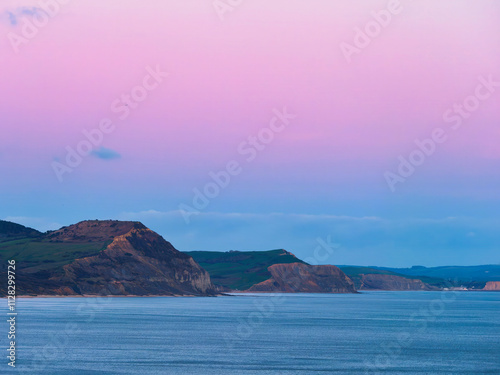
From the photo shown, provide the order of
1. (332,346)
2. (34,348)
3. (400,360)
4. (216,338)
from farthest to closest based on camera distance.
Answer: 1. (216,338)
2. (332,346)
3. (34,348)
4. (400,360)

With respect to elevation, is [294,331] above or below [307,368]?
above

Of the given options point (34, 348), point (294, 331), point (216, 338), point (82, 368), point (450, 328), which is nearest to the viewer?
point (82, 368)

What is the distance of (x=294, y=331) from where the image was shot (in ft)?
396

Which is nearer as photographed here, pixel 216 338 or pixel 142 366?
pixel 142 366

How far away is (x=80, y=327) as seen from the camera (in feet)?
406

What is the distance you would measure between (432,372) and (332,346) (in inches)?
939

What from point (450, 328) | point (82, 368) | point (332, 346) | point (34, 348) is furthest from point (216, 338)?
point (450, 328)

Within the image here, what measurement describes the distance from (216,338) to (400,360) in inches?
1239

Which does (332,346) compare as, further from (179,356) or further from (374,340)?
(179,356)

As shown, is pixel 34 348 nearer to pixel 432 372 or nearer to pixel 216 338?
pixel 216 338
